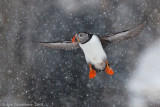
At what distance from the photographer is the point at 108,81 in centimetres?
680

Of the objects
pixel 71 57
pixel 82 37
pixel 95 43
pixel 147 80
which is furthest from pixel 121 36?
pixel 71 57

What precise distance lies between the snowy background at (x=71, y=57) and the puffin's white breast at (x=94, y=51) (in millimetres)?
1999

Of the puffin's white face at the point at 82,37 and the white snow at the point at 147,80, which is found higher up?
the puffin's white face at the point at 82,37

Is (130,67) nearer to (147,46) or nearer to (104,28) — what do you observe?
(147,46)

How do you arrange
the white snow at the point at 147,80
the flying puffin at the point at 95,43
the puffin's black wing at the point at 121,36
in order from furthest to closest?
the white snow at the point at 147,80, the flying puffin at the point at 95,43, the puffin's black wing at the point at 121,36

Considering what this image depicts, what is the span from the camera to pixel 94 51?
4.48m

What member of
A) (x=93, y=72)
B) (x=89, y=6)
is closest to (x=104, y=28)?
(x=89, y=6)

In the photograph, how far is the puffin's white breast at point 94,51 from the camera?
436cm

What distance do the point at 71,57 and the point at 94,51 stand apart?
2493 millimetres

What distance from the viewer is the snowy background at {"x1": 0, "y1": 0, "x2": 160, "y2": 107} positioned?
6477 mm

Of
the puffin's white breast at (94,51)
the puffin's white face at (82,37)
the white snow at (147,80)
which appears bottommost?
the white snow at (147,80)

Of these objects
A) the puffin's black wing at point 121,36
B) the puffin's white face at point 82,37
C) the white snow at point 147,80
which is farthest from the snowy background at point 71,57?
the puffin's white face at point 82,37

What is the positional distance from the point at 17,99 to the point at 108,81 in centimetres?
241

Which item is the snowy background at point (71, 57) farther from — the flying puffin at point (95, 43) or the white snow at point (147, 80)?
the flying puffin at point (95, 43)
